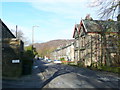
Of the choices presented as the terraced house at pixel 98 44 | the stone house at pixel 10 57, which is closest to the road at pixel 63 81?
the stone house at pixel 10 57

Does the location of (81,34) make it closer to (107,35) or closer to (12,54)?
(107,35)

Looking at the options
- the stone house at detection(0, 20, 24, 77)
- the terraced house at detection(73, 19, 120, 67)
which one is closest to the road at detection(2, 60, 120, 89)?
the stone house at detection(0, 20, 24, 77)

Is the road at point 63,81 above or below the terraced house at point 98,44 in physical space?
below

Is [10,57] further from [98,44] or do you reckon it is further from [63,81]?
[98,44]

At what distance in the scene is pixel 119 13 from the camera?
20312 millimetres

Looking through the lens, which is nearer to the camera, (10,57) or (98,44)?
(10,57)

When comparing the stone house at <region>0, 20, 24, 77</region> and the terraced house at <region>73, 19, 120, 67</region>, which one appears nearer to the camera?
the stone house at <region>0, 20, 24, 77</region>

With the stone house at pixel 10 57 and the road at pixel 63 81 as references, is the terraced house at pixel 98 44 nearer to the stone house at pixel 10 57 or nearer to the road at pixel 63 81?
the road at pixel 63 81

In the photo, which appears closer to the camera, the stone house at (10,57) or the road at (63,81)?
the road at (63,81)

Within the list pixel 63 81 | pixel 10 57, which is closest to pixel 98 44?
pixel 63 81

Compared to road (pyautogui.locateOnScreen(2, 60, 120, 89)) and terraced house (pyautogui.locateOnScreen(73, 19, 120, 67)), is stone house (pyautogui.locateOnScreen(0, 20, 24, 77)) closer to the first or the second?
road (pyautogui.locateOnScreen(2, 60, 120, 89))

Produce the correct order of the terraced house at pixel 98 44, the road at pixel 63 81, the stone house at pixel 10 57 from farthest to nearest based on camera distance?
1. the terraced house at pixel 98 44
2. the stone house at pixel 10 57
3. the road at pixel 63 81

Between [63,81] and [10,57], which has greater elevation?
[10,57]

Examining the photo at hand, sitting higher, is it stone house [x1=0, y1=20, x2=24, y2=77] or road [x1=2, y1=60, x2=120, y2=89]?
stone house [x1=0, y1=20, x2=24, y2=77]
